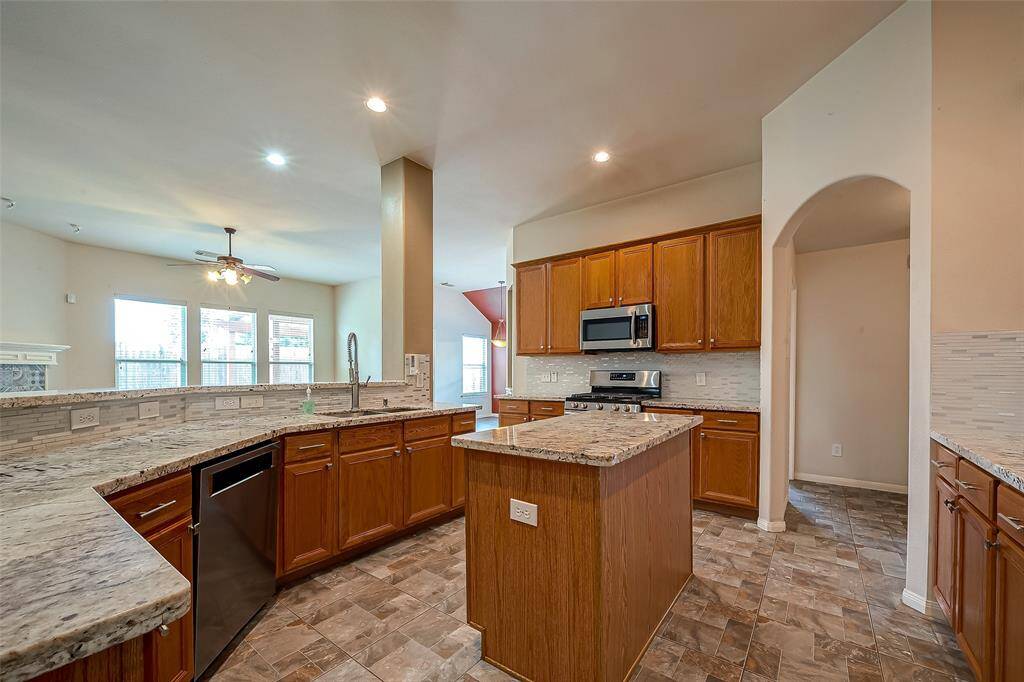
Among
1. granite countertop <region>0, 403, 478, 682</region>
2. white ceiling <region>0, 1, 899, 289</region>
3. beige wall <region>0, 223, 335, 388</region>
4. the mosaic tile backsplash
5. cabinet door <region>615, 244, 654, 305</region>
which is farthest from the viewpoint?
beige wall <region>0, 223, 335, 388</region>

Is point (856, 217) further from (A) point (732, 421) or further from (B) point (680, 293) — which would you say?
(A) point (732, 421)

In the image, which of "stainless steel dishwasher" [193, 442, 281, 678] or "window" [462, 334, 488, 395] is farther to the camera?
"window" [462, 334, 488, 395]

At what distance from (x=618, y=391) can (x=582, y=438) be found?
2811 mm

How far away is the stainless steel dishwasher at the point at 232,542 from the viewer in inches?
64.0

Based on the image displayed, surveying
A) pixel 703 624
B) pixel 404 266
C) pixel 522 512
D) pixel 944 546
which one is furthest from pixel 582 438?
pixel 404 266

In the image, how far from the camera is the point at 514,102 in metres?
2.81

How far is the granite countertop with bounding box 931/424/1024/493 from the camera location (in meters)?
1.30

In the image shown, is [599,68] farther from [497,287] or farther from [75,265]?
[75,265]

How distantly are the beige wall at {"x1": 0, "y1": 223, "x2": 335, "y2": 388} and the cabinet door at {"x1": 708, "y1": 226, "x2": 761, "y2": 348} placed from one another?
7.36m

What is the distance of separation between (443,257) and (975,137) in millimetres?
5749

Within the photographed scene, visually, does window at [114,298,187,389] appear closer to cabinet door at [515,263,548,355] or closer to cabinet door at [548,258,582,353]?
cabinet door at [515,263,548,355]

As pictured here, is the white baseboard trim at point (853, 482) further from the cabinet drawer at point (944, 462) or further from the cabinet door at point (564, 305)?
the cabinet door at point (564, 305)

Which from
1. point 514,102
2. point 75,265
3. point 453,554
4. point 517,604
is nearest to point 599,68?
point 514,102

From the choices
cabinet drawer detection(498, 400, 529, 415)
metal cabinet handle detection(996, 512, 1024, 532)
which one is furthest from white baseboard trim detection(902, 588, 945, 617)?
cabinet drawer detection(498, 400, 529, 415)
